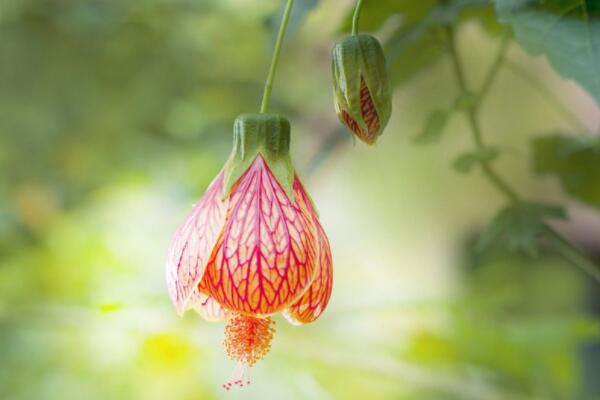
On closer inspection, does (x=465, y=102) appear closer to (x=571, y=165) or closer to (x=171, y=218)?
(x=571, y=165)

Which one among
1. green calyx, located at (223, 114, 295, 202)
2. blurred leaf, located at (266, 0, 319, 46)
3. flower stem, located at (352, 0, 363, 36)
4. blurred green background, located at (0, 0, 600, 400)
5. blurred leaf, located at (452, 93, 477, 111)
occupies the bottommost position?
green calyx, located at (223, 114, 295, 202)

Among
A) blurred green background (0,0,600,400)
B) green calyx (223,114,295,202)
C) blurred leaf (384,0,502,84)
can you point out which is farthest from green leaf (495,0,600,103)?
blurred green background (0,0,600,400)

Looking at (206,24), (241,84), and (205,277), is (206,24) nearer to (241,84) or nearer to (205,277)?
(241,84)

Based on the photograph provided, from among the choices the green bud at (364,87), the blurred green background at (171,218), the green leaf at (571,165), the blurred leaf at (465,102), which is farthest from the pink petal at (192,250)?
the blurred green background at (171,218)

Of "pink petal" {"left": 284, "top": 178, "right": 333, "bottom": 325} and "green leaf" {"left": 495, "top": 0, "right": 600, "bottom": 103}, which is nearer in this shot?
"green leaf" {"left": 495, "top": 0, "right": 600, "bottom": 103}

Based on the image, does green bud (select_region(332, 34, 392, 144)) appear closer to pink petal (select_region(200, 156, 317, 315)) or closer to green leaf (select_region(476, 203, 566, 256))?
pink petal (select_region(200, 156, 317, 315))

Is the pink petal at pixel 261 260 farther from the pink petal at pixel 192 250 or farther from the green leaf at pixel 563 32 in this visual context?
the green leaf at pixel 563 32
